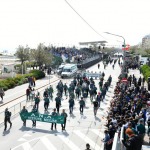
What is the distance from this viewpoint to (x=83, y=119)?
79.3 ft

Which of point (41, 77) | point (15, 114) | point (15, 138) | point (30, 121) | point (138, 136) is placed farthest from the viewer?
point (41, 77)

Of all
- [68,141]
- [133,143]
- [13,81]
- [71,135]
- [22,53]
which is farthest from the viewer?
[22,53]

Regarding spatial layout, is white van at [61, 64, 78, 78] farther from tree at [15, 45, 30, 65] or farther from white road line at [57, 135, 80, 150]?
white road line at [57, 135, 80, 150]

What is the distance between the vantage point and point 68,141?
1878cm

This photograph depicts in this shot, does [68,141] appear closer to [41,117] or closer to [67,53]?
[41,117]

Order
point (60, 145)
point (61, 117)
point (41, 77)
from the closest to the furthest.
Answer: point (60, 145)
point (61, 117)
point (41, 77)

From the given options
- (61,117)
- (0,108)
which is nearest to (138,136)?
(61,117)

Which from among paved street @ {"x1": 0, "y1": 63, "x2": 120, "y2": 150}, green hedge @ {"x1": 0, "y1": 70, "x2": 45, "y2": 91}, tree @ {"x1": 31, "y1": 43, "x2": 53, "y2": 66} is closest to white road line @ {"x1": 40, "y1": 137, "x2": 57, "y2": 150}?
paved street @ {"x1": 0, "y1": 63, "x2": 120, "y2": 150}

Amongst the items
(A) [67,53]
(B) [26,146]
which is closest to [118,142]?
(B) [26,146]

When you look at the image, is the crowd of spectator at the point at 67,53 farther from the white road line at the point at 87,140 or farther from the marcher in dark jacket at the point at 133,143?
the marcher in dark jacket at the point at 133,143

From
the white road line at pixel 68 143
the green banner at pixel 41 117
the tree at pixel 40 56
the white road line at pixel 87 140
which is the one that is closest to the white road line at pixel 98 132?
the white road line at pixel 87 140

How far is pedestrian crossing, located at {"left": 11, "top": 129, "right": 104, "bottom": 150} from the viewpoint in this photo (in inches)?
699

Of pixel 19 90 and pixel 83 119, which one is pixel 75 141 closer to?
pixel 83 119

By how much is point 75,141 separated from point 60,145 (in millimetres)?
1097
